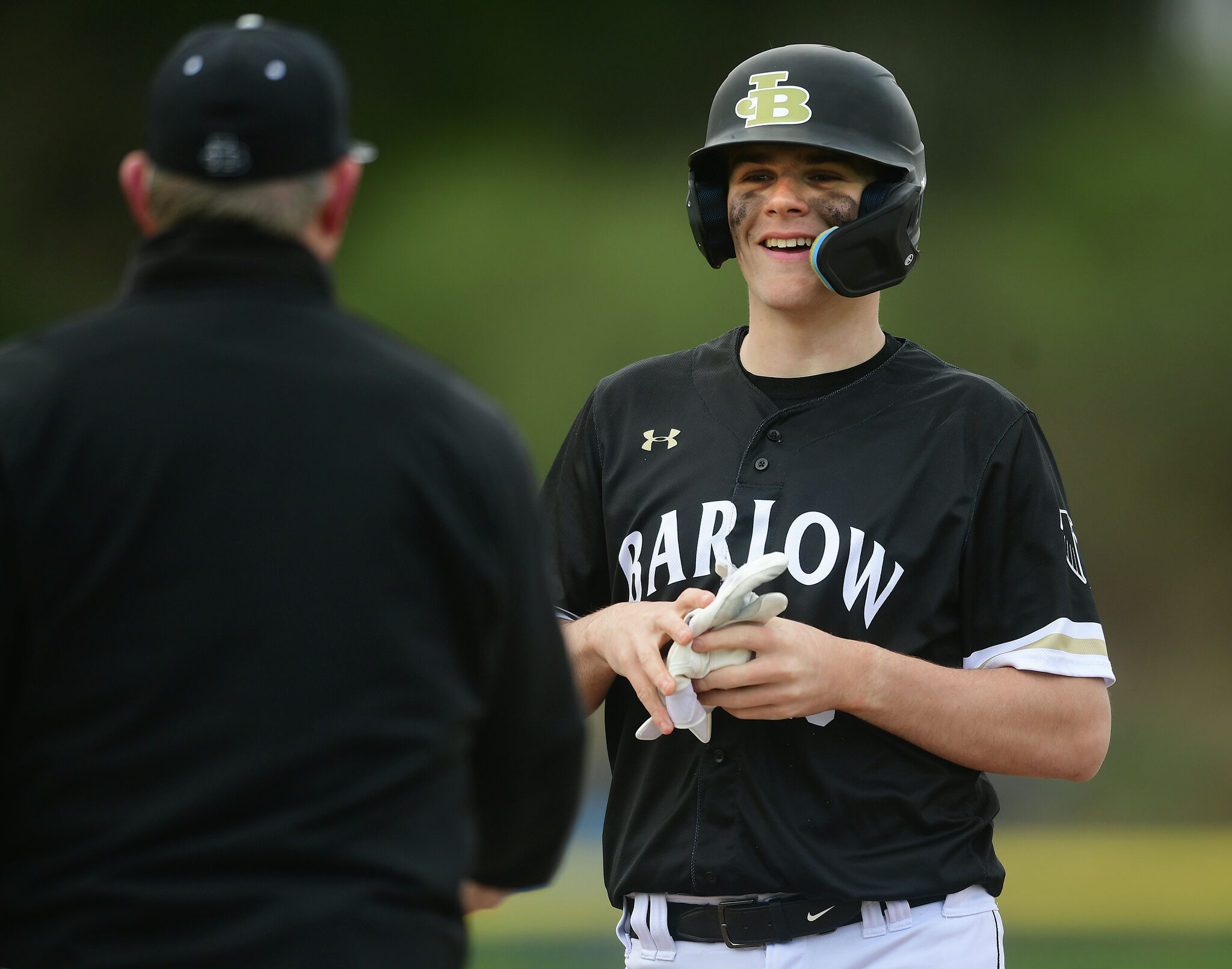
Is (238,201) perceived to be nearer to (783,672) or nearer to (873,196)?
(783,672)

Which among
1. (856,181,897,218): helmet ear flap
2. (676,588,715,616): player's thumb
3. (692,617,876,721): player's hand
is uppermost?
(856,181,897,218): helmet ear flap

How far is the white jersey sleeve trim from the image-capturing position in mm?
1663

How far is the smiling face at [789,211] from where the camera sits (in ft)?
5.94

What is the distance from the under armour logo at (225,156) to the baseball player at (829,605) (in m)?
0.73

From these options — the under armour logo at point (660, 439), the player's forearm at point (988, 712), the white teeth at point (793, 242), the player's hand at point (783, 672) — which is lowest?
the player's forearm at point (988, 712)

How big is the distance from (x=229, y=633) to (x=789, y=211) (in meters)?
1.11

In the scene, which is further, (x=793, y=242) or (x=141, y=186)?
(x=793, y=242)

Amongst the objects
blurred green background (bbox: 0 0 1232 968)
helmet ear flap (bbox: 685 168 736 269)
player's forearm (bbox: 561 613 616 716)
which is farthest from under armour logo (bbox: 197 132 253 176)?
blurred green background (bbox: 0 0 1232 968)

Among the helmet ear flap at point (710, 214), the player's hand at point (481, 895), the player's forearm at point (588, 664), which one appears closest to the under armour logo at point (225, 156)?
the player's hand at point (481, 895)

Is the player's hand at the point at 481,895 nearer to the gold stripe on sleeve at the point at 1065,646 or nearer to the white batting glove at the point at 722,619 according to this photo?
the white batting glove at the point at 722,619

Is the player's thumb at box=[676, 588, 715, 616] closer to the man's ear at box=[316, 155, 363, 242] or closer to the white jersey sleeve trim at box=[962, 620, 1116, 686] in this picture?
the white jersey sleeve trim at box=[962, 620, 1116, 686]

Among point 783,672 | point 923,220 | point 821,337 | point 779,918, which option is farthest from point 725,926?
point 923,220

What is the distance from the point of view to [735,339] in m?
1.98

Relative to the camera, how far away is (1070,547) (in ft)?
5.65
